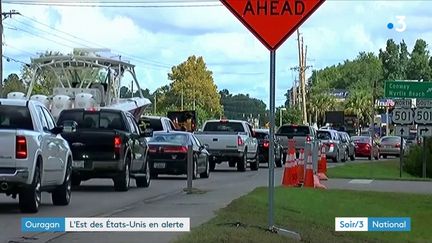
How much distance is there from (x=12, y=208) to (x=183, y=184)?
8.94 meters

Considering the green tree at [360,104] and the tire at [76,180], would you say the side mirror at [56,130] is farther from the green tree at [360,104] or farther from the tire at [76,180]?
the green tree at [360,104]

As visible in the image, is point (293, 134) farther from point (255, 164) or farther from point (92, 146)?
point (92, 146)

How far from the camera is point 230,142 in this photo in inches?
1312

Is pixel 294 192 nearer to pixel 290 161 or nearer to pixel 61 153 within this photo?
pixel 290 161

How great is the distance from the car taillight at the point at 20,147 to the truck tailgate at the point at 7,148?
2.4 inches

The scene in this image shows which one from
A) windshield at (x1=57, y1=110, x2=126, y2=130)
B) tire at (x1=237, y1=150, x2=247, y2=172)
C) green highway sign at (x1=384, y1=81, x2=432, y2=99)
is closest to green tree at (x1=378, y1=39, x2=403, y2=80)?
Result: green highway sign at (x1=384, y1=81, x2=432, y2=99)

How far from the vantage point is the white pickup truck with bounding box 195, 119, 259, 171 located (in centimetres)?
3331

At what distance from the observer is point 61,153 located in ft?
54.1

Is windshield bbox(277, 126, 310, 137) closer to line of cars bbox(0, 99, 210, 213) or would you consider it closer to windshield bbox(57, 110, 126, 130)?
line of cars bbox(0, 99, 210, 213)

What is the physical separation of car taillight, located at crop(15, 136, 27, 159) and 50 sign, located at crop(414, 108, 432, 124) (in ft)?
72.1

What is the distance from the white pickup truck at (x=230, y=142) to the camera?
3331 cm

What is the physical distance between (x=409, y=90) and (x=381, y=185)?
11529mm

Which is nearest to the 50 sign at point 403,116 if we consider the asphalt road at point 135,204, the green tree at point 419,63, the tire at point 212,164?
the tire at point 212,164

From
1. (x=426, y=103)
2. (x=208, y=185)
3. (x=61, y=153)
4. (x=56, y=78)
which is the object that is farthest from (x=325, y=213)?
(x=56, y=78)
